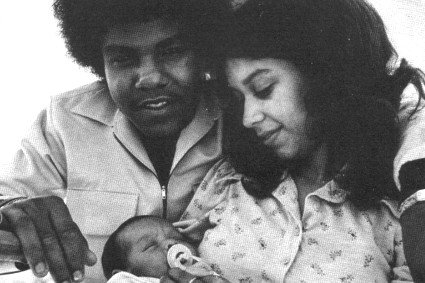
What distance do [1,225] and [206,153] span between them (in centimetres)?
44

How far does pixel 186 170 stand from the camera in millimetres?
1262

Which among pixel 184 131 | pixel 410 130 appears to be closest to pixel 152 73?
pixel 184 131

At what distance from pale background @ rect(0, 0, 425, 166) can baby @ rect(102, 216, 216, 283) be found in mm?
378

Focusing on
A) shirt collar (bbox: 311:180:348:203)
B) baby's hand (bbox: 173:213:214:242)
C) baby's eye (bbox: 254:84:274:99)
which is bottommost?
baby's hand (bbox: 173:213:214:242)

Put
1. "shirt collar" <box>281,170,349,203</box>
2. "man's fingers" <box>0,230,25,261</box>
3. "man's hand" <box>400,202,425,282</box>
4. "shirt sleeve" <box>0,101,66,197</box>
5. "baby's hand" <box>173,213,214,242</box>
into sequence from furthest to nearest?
"shirt sleeve" <box>0,101,66,197</box> < "baby's hand" <box>173,213,214,242</box> < "shirt collar" <box>281,170,349,203</box> < "man's fingers" <box>0,230,25,261</box> < "man's hand" <box>400,202,425,282</box>

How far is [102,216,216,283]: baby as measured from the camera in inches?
42.3

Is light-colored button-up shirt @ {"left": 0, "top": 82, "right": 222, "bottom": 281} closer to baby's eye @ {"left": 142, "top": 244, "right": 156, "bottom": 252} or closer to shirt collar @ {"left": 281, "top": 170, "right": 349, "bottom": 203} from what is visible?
baby's eye @ {"left": 142, "top": 244, "right": 156, "bottom": 252}

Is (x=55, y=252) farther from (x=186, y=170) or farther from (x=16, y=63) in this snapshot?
(x=16, y=63)

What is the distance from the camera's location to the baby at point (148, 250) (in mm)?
1074

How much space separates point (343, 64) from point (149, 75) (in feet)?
1.13

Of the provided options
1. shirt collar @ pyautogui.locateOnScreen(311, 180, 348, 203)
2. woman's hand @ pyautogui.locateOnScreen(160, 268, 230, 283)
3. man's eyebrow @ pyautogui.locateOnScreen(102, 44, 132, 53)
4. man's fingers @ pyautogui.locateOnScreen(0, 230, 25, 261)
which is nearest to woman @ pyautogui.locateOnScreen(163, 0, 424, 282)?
shirt collar @ pyautogui.locateOnScreen(311, 180, 348, 203)

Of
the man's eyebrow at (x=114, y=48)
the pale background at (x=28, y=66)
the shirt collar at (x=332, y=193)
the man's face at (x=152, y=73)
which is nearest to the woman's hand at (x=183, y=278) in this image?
the shirt collar at (x=332, y=193)

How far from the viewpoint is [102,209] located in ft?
4.16

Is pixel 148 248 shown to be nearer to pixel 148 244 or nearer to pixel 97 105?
pixel 148 244
